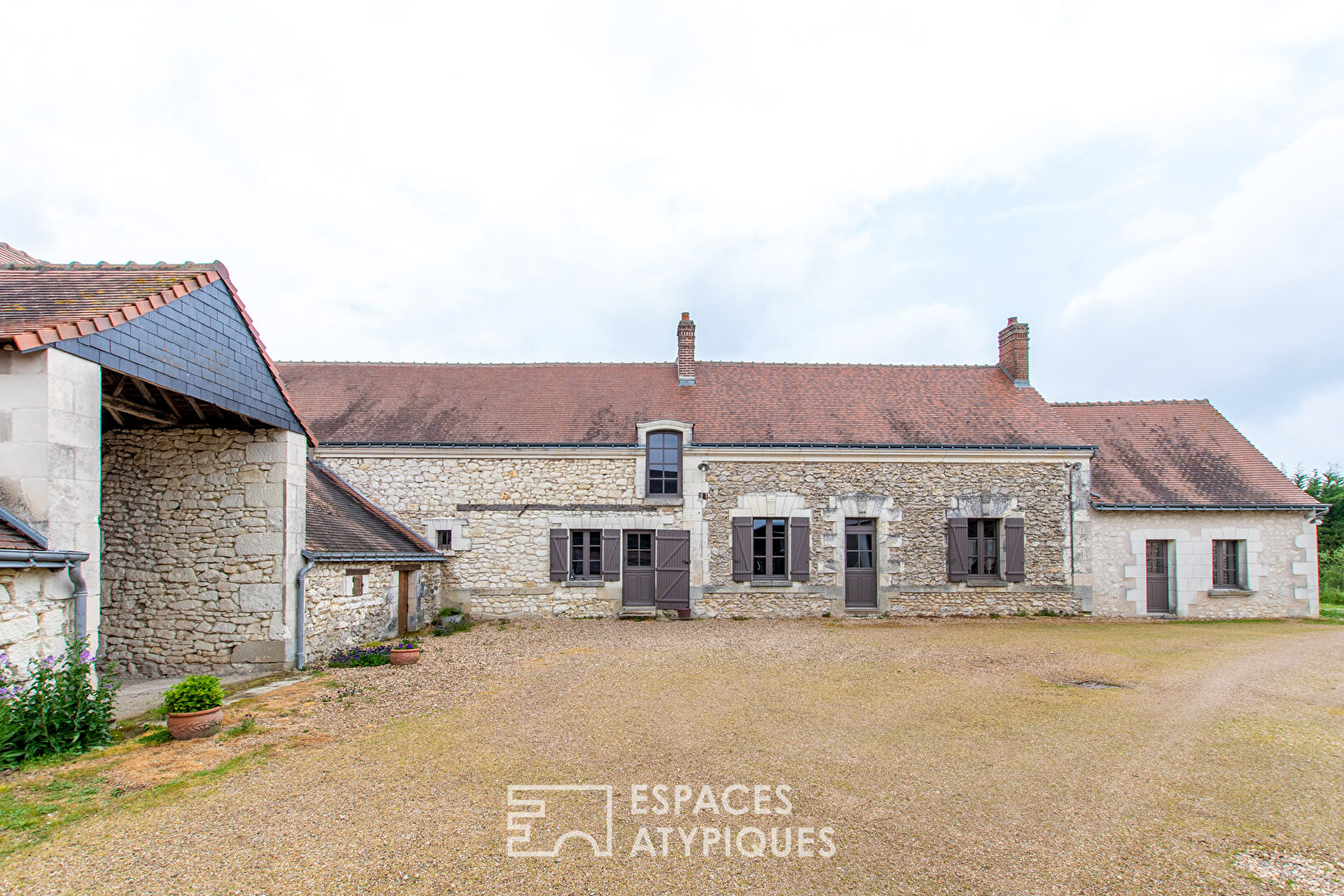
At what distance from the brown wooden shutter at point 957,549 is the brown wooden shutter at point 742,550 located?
4.10 metres

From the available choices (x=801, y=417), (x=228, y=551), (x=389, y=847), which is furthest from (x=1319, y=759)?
(x=228, y=551)

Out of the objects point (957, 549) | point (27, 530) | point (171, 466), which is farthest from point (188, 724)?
point (957, 549)

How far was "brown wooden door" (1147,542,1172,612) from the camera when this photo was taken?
1341cm

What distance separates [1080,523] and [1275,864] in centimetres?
1088

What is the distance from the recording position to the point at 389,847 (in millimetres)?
3625

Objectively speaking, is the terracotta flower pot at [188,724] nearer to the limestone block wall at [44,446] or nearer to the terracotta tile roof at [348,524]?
the limestone block wall at [44,446]

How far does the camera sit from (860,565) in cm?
1336

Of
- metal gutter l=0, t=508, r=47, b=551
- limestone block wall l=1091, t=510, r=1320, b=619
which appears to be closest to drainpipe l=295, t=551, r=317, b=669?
metal gutter l=0, t=508, r=47, b=551

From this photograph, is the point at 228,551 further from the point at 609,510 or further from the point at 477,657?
the point at 609,510

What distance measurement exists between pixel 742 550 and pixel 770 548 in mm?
636

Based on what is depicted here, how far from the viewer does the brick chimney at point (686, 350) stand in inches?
577

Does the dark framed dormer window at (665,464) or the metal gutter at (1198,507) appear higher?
the dark framed dormer window at (665,464)

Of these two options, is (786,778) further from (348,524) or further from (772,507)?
(772,507)

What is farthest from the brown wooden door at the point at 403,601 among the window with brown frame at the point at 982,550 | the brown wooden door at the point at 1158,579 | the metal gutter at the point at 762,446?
the brown wooden door at the point at 1158,579
